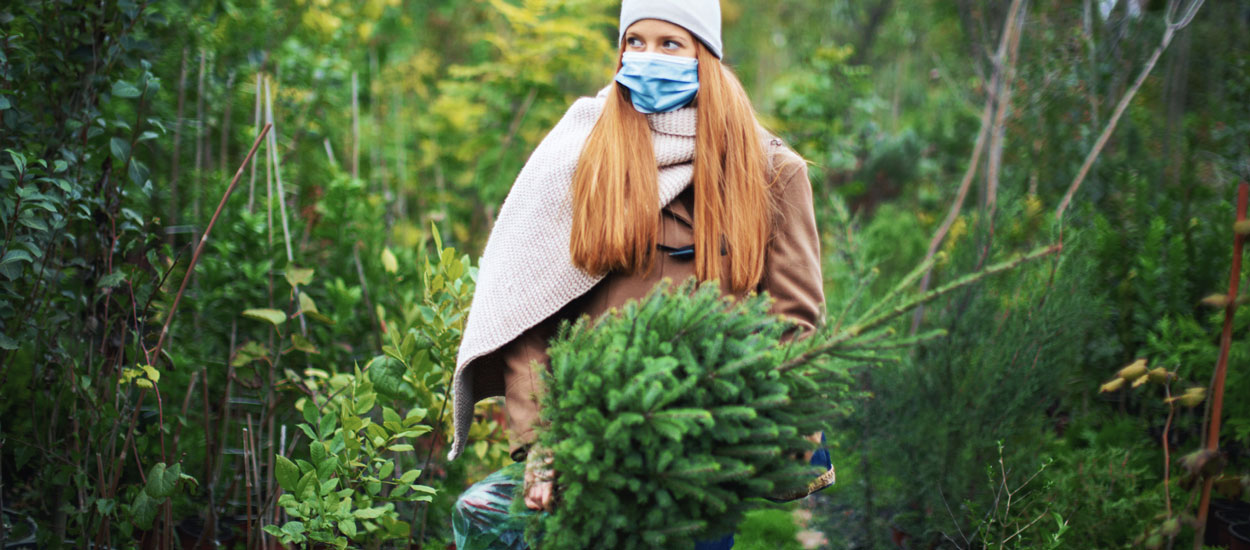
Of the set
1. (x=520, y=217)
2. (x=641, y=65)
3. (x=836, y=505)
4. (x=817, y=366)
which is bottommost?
(x=836, y=505)

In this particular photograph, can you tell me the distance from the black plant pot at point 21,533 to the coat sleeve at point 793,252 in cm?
202

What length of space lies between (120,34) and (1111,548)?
3.11 m

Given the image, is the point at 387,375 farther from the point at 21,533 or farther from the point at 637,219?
the point at 21,533

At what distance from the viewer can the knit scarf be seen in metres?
1.70

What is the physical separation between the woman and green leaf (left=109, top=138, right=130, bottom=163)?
969 mm

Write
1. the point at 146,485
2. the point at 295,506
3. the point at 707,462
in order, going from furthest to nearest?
1. the point at 146,485
2. the point at 295,506
3. the point at 707,462

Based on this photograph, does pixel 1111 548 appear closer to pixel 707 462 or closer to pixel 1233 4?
pixel 707 462

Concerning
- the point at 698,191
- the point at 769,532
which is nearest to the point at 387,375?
the point at 698,191

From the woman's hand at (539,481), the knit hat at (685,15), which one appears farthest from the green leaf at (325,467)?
the knit hat at (685,15)

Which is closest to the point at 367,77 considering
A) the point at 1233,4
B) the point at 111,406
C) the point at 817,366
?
the point at 111,406

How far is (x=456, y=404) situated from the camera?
1805 millimetres

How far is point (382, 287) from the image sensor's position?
3.05 m

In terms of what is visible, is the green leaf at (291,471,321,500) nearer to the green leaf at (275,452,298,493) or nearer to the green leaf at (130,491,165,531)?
the green leaf at (275,452,298,493)

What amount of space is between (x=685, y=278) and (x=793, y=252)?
0.27 meters
